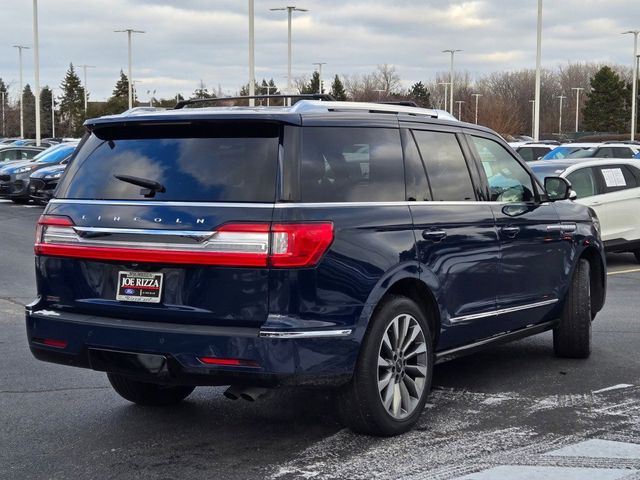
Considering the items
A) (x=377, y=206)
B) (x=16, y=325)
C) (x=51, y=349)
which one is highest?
(x=377, y=206)

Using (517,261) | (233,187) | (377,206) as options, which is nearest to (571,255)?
(517,261)

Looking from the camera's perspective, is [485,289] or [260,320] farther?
[485,289]

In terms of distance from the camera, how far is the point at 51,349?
5266 mm

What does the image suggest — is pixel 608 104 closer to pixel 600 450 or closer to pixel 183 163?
pixel 600 450

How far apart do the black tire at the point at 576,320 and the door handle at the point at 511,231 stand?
1036 mm

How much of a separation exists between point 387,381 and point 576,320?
2.65 metres

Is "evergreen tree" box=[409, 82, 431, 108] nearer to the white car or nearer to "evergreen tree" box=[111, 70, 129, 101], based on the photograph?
"evergreen tree" box=[111, 70, 129, 101]

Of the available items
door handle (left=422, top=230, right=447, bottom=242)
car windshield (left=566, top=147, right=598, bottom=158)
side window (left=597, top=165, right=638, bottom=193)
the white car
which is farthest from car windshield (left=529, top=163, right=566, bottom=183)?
door handle (left=422, top=230, right=447, bottom=242)

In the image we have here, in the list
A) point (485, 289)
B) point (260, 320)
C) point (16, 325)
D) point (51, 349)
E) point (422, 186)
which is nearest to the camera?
point (260, 320)

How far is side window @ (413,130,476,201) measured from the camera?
232 inches

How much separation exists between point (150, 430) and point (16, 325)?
4.00 m

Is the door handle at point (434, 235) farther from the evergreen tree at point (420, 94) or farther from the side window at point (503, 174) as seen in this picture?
the evergreen tree at point (420, 94)

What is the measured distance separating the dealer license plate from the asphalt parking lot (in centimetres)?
83

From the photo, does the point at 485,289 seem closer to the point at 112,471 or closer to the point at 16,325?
the point at 112,471
